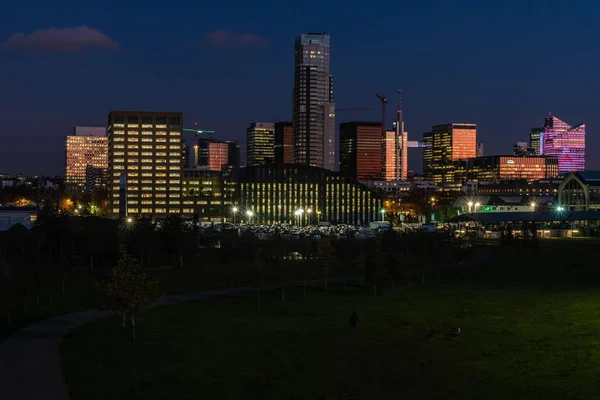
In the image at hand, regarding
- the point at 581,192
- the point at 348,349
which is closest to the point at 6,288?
the point at 348,349

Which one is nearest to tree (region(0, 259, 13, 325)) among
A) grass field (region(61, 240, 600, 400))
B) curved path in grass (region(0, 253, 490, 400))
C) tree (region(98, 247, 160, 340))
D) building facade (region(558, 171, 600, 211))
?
curved path in grass (region(0, 253, 490, 400))

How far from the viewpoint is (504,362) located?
34.7 m

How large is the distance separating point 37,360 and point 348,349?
15947 mm

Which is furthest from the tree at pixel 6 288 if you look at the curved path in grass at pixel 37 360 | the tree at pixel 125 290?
the tree at pixel 125 290

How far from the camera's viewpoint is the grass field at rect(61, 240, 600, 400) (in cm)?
2998

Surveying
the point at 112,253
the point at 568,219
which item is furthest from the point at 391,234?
the point at 568,219

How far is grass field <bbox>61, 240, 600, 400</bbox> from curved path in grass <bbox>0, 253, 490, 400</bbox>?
0.78 metres

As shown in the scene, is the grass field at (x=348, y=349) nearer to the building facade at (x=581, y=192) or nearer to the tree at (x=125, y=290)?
the tree at (x=125, y=290)

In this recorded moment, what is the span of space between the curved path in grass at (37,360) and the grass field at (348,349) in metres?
0.78

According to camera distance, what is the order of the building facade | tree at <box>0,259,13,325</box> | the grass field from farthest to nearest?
the building facade, tree at <box>0,259,13,325</box>, the grass field

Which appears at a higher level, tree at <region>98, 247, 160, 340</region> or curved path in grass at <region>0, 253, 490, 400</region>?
tree at <region>98, 247, 160, 340</region>

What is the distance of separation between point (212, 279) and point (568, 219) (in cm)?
10602

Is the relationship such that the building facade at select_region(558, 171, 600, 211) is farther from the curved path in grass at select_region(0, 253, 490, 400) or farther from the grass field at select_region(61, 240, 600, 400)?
the curved path in grass at select_region(0, 253, 490, 400)

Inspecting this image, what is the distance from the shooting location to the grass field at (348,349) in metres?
30.0
